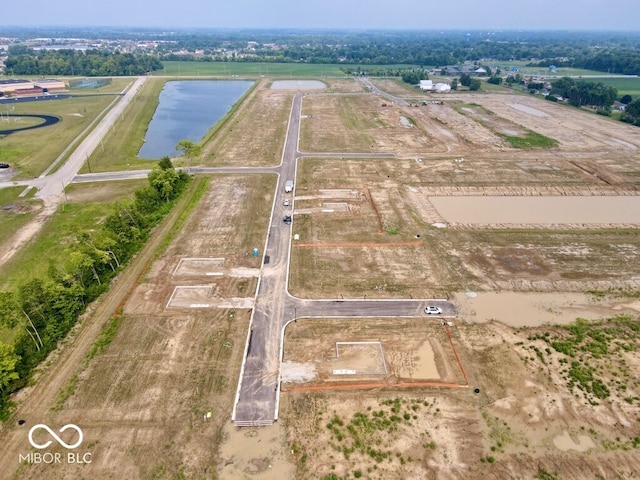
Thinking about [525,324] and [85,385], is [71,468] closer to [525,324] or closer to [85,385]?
[85,385]

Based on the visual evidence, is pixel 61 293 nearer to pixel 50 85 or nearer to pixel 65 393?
pixel 65 393

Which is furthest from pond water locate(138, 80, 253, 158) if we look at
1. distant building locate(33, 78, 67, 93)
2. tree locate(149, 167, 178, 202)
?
distant building locate(33, 78, 67, 93)

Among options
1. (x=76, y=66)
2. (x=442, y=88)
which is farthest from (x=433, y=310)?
(x=76, y=66)

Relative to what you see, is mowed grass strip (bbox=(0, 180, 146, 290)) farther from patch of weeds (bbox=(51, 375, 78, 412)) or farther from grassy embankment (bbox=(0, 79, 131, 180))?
grassy embankment (bbox=(0, 79, 131, 180))

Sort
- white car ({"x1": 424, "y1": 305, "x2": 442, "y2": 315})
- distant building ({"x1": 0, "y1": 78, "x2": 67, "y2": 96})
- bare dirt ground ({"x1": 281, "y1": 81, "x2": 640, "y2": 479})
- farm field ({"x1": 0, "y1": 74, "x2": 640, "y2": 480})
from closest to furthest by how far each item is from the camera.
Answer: farm field ({"x1": 0, "y1": 74, "x2": 640, "y2": 480}) → bare dirt ground ({"x1": 281, "y1": 81, "x2": 640, "y2": 479}) → white car ({"x1": 424, "y1": 305, "x2": 442, "y2": 315}) → distant building ({"x1": 0, "y1": 78, "x2": 67, "y2": 96})

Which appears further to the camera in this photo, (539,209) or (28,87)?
(28,87)

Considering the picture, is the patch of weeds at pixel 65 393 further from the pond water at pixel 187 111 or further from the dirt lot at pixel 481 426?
the pond water at pixel 187 111
